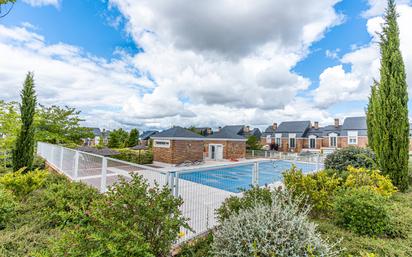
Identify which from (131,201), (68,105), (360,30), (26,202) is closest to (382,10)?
(360,30)

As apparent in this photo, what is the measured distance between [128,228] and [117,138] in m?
33.8

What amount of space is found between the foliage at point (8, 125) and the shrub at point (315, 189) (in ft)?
48.4

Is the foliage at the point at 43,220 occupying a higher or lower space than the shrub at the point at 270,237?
lower

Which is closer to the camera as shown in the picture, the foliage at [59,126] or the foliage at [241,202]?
the foliage at [241,202]

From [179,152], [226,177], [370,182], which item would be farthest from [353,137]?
[226,177]

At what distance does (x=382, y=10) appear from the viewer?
8570 mm

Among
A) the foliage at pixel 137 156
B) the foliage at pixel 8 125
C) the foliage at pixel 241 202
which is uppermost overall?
the foliage at pixel 8 125

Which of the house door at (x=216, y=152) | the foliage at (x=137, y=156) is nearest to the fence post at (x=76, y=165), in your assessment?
the foliage at (x=137, y=156)

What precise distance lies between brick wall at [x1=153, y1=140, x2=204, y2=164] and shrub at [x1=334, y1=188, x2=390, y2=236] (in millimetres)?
16138

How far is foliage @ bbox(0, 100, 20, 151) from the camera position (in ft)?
37.7

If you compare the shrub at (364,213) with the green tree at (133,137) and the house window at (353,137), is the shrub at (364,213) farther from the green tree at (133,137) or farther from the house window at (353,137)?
the house window at (353,137)

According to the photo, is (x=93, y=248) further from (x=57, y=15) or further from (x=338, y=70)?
(x=338, y=70)

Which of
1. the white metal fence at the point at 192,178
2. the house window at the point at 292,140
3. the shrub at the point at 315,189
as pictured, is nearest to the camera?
the white metal fence at the point at 192,178

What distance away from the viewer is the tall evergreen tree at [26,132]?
10039 millimetres
